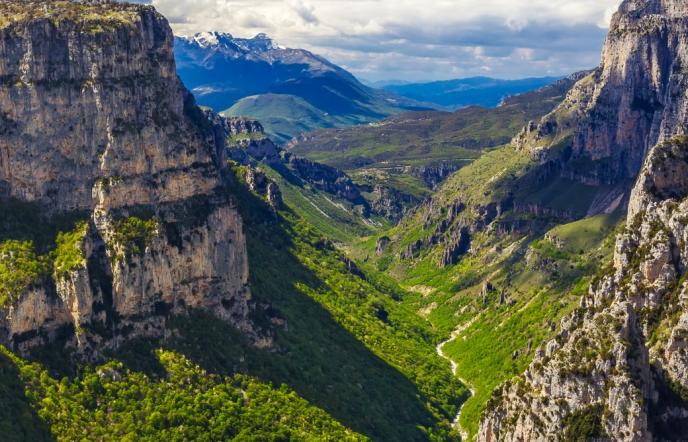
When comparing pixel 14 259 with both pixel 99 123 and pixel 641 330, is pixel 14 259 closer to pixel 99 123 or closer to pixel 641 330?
pixel 99 123

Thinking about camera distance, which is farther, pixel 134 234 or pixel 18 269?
pixel 134 234

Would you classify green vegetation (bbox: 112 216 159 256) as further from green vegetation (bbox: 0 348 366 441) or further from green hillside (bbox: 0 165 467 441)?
green vegetation (bbox: 0 348 366 441)

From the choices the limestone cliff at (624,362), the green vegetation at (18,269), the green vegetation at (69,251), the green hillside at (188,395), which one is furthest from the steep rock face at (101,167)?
the limestone cliff at (624,362)

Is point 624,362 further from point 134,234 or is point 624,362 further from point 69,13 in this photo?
point 69,13

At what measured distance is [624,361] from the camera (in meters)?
121

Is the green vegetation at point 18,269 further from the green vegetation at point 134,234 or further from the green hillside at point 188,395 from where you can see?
the green vegetation at point 134,234

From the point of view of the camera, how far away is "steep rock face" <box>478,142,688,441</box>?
12000cm

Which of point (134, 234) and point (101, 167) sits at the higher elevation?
point (101, 167)

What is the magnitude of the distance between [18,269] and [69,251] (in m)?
10.3


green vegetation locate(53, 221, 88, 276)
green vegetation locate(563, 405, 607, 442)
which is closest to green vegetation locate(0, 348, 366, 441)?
green vegetation locate(53, 221, 88, 276)

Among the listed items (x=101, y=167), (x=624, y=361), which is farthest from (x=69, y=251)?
(x=624, y=361)

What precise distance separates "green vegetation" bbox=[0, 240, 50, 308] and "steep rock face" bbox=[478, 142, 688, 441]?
8702 centimetres

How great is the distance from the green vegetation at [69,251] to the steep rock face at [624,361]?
271 ft

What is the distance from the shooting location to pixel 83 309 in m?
156
